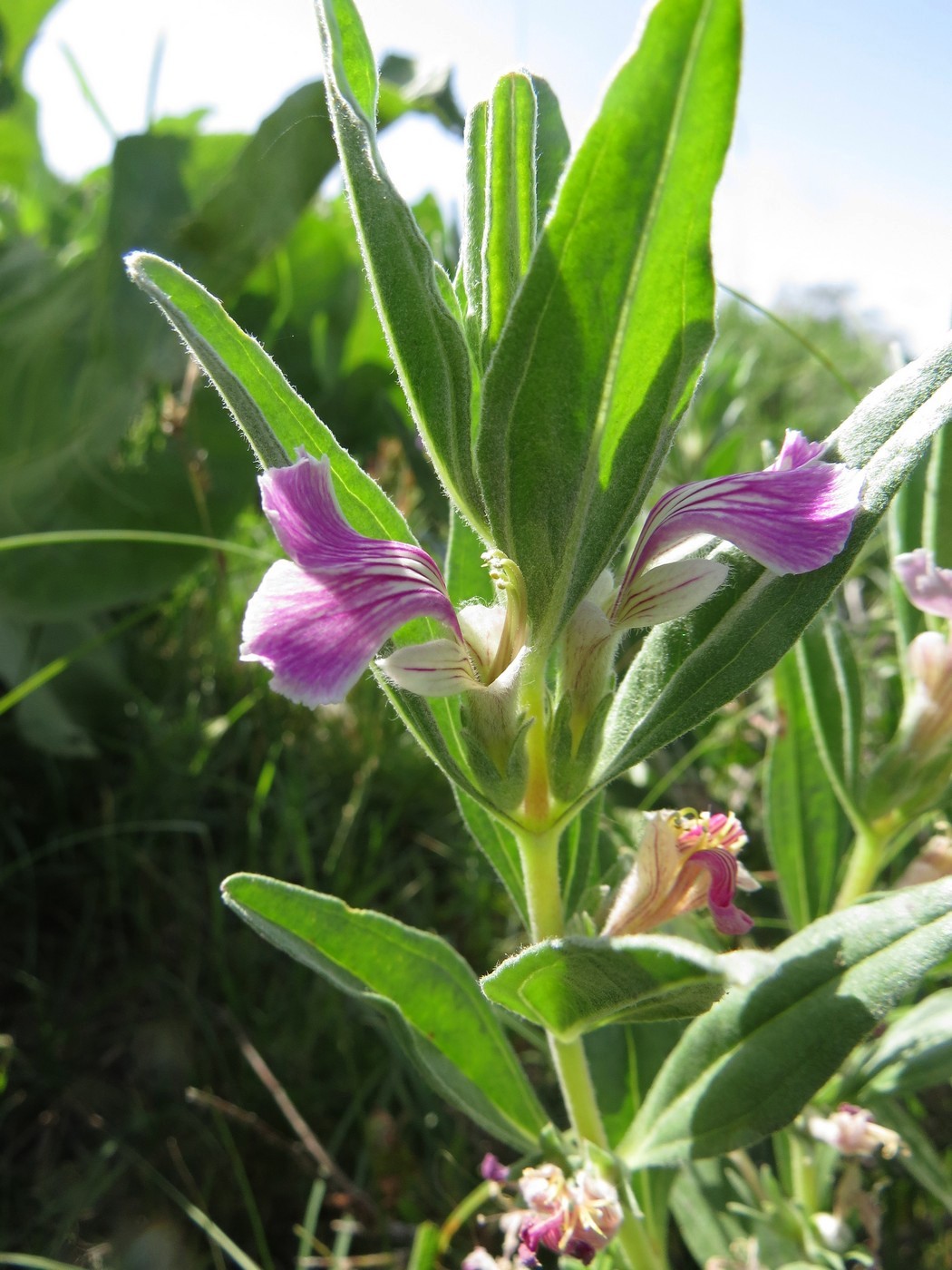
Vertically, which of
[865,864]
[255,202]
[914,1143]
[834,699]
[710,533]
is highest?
[255,202]

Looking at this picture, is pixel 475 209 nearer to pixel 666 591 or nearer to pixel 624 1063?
pixel 666 591

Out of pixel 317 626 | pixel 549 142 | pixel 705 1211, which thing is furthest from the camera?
pixel 705 1211

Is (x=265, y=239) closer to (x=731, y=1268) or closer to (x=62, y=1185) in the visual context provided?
(x=62, y=1185)

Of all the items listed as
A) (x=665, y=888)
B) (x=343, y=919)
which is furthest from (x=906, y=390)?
(x=343, y=919)

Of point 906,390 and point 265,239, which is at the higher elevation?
point 265,239

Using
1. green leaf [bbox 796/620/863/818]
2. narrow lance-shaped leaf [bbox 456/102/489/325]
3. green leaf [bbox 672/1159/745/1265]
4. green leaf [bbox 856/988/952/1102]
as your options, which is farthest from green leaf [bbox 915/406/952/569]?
green leaf [bbox 672/1159/745/1265]

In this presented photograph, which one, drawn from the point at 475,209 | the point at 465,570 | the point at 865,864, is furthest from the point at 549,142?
the point at 865,864

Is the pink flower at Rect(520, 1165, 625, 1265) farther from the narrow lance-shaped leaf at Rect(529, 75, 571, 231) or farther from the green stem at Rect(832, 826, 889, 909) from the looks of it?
the narrow lance-shaped leaf at Rect(529, 75, 571, 231)
